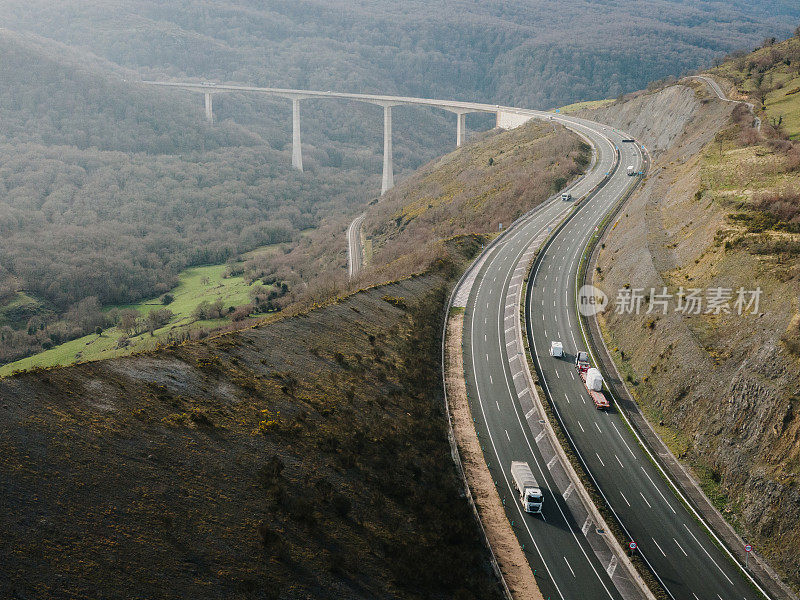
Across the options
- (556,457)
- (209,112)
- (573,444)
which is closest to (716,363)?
(573,444)

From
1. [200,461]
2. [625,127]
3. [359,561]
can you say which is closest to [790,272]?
[359,561]

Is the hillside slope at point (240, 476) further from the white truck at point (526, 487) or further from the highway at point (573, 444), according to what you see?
the highway at point (573, 444)

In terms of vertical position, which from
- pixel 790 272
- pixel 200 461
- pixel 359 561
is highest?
pixel 790 272

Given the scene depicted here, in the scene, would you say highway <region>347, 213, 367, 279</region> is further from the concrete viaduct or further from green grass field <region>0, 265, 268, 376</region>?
the concrete viaduct

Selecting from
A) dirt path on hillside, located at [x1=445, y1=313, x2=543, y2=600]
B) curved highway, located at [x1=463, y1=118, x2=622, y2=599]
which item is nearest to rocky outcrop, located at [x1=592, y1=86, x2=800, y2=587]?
curved highway, located at [x1=463, y1=118, x2=622, y2=599]

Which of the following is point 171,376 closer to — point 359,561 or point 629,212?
point 359,561
